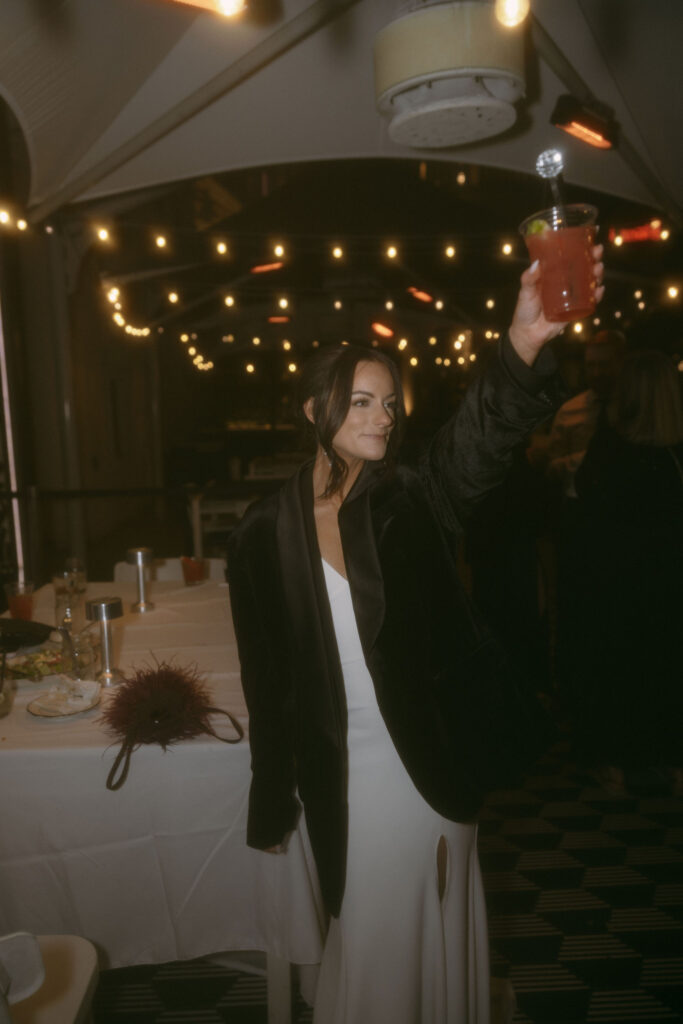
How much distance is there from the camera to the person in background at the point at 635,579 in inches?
114

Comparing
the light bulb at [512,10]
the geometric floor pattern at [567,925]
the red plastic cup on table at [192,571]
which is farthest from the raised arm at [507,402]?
the red plastic cup on table at [192,571]

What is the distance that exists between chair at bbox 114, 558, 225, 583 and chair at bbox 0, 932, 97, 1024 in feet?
6.45

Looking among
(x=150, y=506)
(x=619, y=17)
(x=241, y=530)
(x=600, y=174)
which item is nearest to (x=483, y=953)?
(x=241, y=530)

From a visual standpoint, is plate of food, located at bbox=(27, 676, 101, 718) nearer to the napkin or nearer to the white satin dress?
the napkin

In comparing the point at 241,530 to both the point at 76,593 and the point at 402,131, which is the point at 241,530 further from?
the point at 402,131

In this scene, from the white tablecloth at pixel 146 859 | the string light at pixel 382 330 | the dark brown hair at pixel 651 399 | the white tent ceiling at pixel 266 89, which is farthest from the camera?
the string light at pixel 382 330

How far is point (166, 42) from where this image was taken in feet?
10.9

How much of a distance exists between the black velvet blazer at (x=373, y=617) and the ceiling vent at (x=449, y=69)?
1718 millimetres

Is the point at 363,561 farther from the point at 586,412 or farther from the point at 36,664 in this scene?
the point at 586,412

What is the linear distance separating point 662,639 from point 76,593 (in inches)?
98.3

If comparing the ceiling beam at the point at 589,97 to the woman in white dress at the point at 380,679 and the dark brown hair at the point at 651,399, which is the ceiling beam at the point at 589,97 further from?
the woman in white dress at the point at 380,679

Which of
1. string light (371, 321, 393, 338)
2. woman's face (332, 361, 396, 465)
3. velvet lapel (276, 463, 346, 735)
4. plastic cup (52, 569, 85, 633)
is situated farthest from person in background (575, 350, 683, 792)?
string light (371, 321, 393, 338)

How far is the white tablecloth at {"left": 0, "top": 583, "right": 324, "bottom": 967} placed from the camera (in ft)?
5.12

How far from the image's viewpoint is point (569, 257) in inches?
47.3
